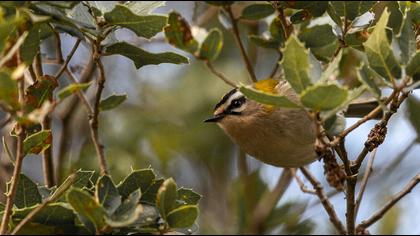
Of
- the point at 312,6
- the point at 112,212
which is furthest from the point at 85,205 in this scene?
the point at 312,6

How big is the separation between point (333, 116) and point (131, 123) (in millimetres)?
3124

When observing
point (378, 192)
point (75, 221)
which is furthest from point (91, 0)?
point (378, 192)

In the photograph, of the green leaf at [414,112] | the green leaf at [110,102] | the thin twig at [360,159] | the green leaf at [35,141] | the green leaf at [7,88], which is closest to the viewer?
the green leaf at [7,88]

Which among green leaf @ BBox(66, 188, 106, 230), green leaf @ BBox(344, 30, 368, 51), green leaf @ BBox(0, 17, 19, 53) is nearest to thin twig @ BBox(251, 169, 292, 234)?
green leaf @ BBox(344, 30, 368, 51)

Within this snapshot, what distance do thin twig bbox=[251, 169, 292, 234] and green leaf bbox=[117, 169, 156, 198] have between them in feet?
6.77

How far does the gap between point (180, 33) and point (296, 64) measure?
11.9 inches

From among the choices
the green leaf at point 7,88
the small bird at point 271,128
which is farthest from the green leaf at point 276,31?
the green leaf at point 7,88

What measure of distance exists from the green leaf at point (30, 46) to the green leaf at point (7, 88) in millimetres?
349

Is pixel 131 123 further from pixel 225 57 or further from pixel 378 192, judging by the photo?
pixel 378 192

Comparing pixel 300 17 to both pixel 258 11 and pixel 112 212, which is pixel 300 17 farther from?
pixel 112 212

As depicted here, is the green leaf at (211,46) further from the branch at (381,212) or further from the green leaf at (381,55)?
the branch at (381,212)

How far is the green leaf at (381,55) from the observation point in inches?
62.6

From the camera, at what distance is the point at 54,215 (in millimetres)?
1644

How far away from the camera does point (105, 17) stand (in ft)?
5.88
